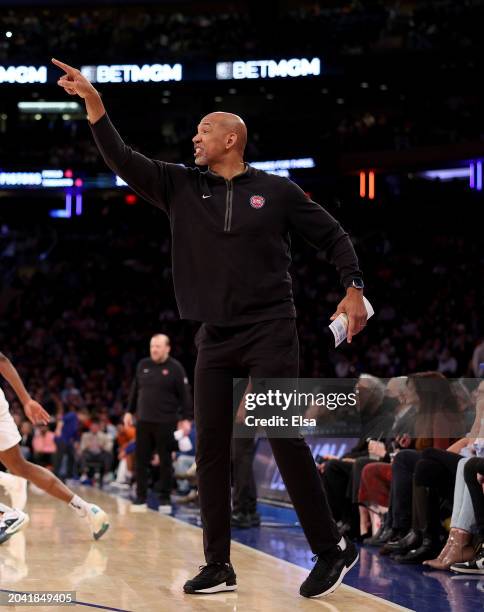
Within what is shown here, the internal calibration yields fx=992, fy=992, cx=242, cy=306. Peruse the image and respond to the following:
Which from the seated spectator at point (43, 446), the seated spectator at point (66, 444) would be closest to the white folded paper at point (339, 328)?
the seated spectator at point (66, 444)

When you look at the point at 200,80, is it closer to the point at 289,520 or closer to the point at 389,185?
the point at 389,185

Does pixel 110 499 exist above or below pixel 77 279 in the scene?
below

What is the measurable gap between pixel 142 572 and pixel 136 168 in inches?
88.0

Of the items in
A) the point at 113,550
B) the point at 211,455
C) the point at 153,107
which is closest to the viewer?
the point at 211,455

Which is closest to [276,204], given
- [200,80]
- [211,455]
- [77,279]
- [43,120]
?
[211,455]

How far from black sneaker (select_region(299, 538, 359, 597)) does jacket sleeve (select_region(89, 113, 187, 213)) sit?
69.4 inches

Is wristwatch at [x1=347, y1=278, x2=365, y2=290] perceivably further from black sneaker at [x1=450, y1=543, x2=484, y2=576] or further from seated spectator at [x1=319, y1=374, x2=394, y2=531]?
seated spectator at [x1=319, y1=374, x2=394, y2=531]

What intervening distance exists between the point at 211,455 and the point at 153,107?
88.1ft

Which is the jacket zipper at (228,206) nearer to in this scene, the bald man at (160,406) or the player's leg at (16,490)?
the player's leg at (16,490)

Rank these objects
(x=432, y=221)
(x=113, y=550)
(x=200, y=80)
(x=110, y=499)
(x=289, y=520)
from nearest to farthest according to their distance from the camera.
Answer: (x=113, y=550) < (x=289, y=520) < (x=110, y=499) < (x=432, y=221) < (x=200, y=80)

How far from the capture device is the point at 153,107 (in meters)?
30.3

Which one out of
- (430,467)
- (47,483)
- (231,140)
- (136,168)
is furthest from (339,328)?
(47,483)

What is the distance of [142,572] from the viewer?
17.5 feet

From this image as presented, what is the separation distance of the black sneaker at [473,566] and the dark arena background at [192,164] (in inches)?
246
